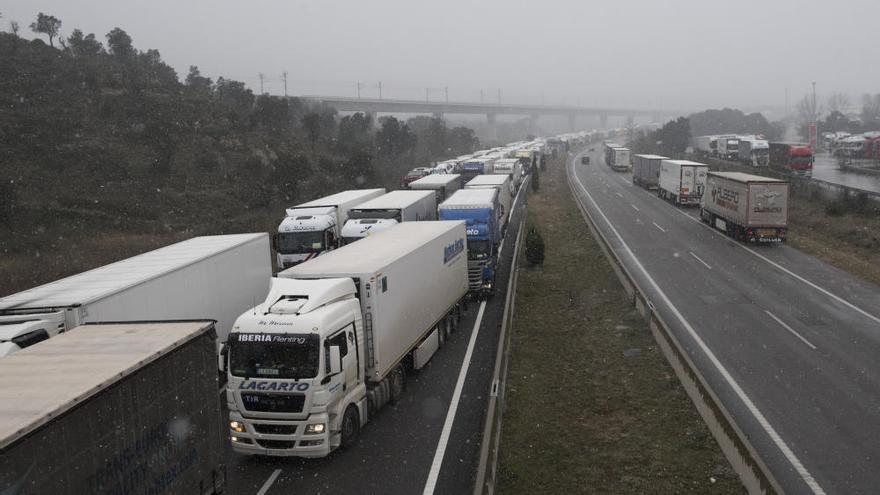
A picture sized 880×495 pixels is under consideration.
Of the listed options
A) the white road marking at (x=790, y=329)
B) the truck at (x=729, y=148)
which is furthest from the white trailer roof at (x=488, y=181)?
the truck at (x=729, y=148)

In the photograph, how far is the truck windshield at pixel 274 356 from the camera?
42.2 feet

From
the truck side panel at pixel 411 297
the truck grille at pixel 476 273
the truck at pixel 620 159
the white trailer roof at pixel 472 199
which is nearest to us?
the truck side panel at pixel 411 297

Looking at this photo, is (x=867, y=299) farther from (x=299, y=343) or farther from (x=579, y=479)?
(x=299, y=343)

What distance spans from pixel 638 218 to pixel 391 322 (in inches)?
1402

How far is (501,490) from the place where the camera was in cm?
1245

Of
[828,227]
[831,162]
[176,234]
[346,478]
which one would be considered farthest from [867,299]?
[831,162]

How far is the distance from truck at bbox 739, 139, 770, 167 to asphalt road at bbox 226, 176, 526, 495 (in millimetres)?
68914

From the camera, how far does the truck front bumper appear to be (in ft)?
42.8

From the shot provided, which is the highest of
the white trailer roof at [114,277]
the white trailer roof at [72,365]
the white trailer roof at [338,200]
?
the white trailer roof at [338,200]

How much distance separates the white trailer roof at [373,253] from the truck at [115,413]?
5300 millimetres

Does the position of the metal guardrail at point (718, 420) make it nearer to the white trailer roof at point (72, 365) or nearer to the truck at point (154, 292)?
the white trailer roof at point (72, 365)

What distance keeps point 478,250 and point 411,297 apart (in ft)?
29.9

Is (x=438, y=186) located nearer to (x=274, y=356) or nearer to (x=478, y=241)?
(x=478, y=241)

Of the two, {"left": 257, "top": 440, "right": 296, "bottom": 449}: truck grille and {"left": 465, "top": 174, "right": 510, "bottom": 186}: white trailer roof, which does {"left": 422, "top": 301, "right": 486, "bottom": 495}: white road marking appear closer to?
{"left": 257, "top": 440, "right": 296, "bottom": 449}: truck grille
